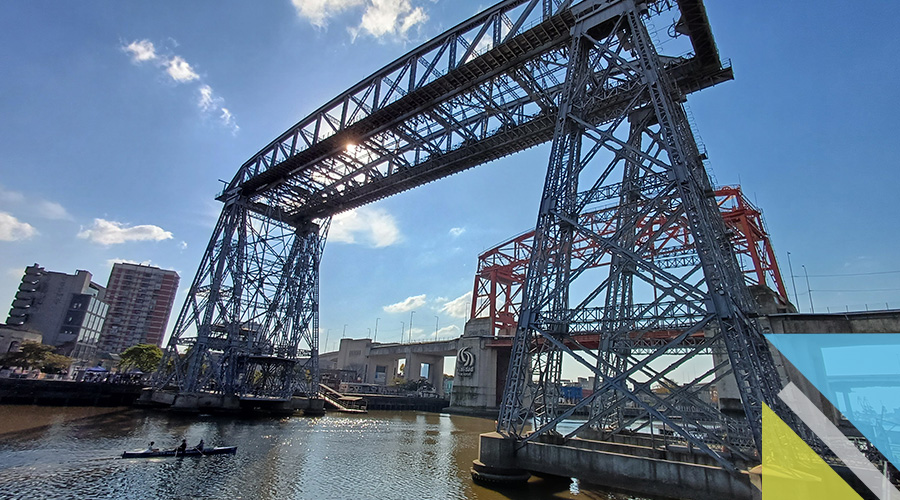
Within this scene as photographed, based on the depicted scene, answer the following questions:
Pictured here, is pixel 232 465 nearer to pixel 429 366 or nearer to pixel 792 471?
pixel 792 471

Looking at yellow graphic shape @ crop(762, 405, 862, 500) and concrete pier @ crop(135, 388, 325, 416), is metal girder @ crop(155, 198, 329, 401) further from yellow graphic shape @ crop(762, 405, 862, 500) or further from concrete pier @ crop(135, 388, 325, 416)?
yellow graphic shape @ crop(762, 405, 862, 500)

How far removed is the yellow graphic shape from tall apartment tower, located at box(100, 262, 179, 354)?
137 meters

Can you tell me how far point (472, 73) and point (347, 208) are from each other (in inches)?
790

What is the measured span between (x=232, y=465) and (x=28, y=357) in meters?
47.9

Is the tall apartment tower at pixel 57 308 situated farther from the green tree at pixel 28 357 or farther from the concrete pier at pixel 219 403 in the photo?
the concrete pier at pixel 219 403

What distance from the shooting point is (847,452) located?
14617 millimetres

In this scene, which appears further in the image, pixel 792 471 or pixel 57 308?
pixel 57 308

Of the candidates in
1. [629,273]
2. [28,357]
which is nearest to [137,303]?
[28,357]

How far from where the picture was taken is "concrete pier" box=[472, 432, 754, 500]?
32.4 feet

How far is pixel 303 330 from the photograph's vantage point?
40594 millimetres

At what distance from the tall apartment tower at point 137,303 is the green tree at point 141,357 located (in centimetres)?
6895

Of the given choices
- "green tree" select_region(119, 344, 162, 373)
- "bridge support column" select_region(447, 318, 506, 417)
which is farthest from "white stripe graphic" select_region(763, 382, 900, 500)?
"green tree" select_region(119, 344, 162, 373)

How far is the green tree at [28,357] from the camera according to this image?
4619cm

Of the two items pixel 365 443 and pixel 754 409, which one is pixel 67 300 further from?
pixel 754 409
